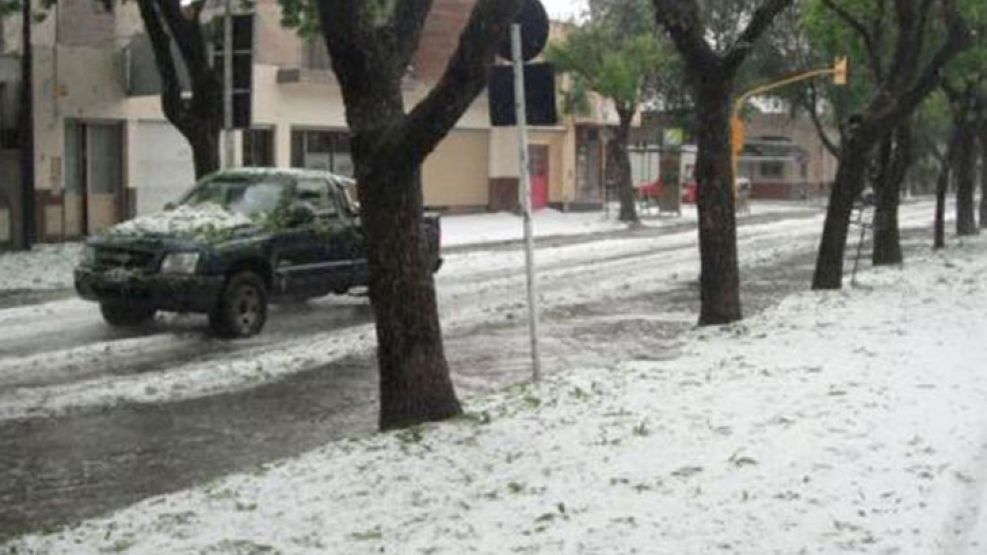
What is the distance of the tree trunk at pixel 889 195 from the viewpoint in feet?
68.7

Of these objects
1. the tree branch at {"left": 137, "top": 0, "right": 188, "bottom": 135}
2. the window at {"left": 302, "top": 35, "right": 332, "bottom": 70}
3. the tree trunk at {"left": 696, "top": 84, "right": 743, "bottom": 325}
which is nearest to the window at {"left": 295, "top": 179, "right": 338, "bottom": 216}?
the tree trunk at {"left": 696, "top": 84, "right": 743, "bottom": 325}

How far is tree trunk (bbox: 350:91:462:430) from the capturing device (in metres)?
8.11

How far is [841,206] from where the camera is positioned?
1661cm

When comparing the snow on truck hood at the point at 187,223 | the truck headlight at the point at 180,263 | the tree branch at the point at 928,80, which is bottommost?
the truck headlight at the point at 180,263

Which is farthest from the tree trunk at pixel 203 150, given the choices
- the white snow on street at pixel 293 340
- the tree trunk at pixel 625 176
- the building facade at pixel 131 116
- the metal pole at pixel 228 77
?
the tree trunk at pixel 625 176

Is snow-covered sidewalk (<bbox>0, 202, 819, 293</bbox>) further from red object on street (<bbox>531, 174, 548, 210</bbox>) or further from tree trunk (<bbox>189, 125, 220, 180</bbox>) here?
tree trunk (<bbox>189, 125, 220, 180</bbox>)

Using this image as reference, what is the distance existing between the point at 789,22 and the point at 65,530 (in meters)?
35.7

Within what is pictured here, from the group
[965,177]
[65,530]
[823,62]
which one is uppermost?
[823,62]

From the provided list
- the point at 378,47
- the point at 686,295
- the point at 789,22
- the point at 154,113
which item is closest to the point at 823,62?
the point at 789,22

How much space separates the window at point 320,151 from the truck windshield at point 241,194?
1907 centimetres

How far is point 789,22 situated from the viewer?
39.4 meters

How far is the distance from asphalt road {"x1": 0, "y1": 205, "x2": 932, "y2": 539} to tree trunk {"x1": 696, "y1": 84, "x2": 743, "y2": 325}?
688 millimetres

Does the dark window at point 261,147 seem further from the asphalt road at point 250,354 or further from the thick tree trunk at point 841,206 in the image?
the thick tree trunk at point 841,206

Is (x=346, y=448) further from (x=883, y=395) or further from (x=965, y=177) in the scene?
(x=965, y=177)
